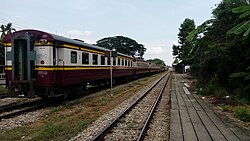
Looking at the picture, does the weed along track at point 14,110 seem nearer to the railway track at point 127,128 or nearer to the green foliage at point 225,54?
the railway track at point 127,128

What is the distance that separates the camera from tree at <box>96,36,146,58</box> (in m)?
86.8

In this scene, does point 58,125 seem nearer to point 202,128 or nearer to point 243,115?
point 202,128

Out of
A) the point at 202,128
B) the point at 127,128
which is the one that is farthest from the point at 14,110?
the point at 202,128

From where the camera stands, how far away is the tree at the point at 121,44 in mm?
86812

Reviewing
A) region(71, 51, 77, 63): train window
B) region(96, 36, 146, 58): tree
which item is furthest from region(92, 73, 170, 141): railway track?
region(96, 36, 146, 58): tree

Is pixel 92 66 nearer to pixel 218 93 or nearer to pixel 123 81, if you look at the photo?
pixel 218 93

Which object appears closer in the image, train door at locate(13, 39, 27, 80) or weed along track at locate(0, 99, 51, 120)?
weed along track at locate(0, 99, 51, 120)

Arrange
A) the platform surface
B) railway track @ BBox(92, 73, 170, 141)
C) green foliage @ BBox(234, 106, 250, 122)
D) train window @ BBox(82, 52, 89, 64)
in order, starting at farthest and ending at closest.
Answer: train window @ BBox(82, 52, 89, 64), green foliage @ BBox(234, 106, 250, 122), railway track @ BBox(92, 73, 170, 141), the platform surface

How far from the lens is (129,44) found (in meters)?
91.1

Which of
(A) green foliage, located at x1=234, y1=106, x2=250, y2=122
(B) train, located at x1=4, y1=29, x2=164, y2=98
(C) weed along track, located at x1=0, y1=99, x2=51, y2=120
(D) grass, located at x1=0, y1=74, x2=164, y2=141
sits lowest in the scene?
(D) grass, located at x1=0, y1=74, x2=164, y2=141

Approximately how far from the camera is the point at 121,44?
89000 millimetres

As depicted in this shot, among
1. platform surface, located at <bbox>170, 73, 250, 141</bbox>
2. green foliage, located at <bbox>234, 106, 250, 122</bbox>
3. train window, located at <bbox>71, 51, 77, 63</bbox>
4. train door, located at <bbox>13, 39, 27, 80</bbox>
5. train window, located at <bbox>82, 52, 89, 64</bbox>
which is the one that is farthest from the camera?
train window, located at <bbox>82, 52, 89, 64</bbox>

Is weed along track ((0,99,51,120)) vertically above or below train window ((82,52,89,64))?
below

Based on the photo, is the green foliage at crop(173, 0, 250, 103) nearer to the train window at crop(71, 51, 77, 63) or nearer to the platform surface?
the platform surface
